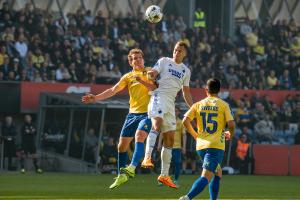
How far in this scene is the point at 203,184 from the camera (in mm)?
14508

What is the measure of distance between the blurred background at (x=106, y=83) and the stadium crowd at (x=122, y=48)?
4cm

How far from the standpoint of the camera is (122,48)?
117 ft

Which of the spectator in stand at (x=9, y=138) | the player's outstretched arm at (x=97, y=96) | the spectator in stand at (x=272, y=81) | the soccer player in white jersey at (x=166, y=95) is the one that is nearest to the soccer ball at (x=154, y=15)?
the soccer player in white jersey at (x=166, y=95)

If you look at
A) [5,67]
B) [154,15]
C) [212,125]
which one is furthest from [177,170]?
[5,67]

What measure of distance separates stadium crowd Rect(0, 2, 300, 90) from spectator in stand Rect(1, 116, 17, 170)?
1666 mm

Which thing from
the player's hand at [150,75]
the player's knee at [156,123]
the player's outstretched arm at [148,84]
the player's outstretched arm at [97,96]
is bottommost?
the player's knee at [156,123]

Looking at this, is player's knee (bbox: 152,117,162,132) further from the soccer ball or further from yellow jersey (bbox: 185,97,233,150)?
the soccer ball

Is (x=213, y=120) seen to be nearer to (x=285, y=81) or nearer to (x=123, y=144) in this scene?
(x=123, y=144)

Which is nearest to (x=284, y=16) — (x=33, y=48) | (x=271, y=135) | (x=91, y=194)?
(x=271, y=135)

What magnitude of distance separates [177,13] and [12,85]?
1386 centimetres

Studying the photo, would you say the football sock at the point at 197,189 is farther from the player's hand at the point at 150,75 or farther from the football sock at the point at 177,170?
the football sock at the point at 177,170

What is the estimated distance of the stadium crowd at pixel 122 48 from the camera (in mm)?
32719

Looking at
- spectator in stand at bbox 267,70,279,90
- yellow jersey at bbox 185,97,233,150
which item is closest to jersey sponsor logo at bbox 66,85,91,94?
spectator in stand at bbox 267,70,279,90

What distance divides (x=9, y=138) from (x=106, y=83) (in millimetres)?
4694
